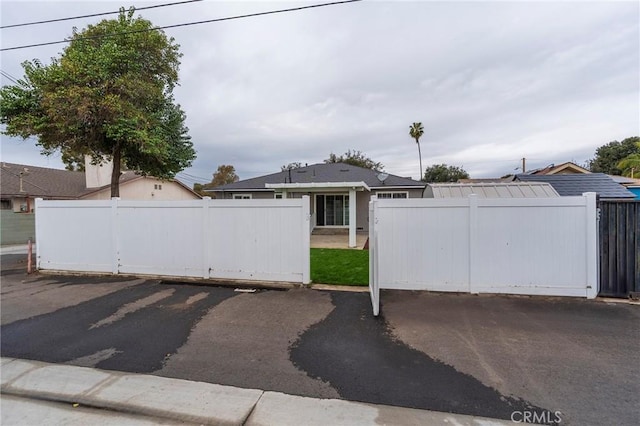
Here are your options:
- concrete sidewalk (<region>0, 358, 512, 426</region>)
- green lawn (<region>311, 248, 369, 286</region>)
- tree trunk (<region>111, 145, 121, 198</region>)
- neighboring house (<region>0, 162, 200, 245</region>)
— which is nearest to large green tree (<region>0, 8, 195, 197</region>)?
tree trunk (<region>111, 145, 121, 198</region>)

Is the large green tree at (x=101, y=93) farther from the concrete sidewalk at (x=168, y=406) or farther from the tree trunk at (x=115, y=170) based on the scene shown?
the concrete sidewalk at (x=168, y=406)

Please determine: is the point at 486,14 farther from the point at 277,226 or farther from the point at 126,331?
the point at 126,331

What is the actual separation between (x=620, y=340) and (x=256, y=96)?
12.1 metres

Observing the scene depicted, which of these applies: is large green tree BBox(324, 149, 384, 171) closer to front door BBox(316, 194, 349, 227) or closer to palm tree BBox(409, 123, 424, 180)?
palm tree BBox(409, 123, 424, 180)

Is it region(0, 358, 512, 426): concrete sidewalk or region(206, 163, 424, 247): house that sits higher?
region(206, 163, 424, 247): house

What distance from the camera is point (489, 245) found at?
5.68 metres

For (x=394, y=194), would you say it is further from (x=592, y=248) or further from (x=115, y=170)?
(x=115, y=170)

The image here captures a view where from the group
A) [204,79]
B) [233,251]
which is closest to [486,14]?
[233,251]

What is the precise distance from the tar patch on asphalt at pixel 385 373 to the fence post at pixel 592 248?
4.14 m

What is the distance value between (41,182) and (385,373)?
28256mm

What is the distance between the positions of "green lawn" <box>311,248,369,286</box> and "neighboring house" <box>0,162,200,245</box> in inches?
651

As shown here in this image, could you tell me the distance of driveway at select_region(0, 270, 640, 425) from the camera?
2738 mm

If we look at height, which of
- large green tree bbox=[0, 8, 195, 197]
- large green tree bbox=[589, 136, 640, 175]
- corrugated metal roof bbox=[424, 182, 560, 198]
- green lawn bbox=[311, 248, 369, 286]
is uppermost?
large green tree bbox=[589, 136, 640, 175]

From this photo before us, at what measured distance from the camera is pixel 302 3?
233 inches
